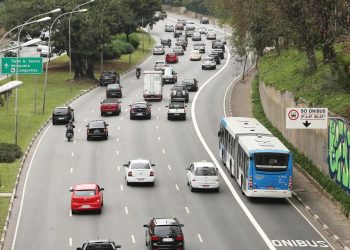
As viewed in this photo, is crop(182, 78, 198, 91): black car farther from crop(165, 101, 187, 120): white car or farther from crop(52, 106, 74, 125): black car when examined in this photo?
crop(52, 106, 74, 125): black car

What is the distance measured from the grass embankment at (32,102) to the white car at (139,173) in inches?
283

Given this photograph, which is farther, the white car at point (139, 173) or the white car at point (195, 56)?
the white car at point (195, 56)

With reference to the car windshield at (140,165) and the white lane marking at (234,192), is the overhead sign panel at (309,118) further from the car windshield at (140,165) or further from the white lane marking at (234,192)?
the car windshield at (140,165)

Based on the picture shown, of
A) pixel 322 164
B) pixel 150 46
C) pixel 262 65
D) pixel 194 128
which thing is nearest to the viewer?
pixel 322 164

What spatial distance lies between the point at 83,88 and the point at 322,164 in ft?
174

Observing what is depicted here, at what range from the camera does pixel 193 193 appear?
52.8 m

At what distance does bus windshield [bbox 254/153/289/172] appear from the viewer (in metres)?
48.2

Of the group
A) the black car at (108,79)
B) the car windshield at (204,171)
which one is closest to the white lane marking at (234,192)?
the car windshield at (204,171)

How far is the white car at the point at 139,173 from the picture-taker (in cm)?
5409

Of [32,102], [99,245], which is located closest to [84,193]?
[99,245]

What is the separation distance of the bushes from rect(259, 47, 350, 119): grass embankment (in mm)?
20306

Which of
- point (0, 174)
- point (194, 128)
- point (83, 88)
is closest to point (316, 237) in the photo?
point (0, 174)

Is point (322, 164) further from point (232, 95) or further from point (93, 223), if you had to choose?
point (232, 95)

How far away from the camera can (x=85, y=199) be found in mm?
47062
